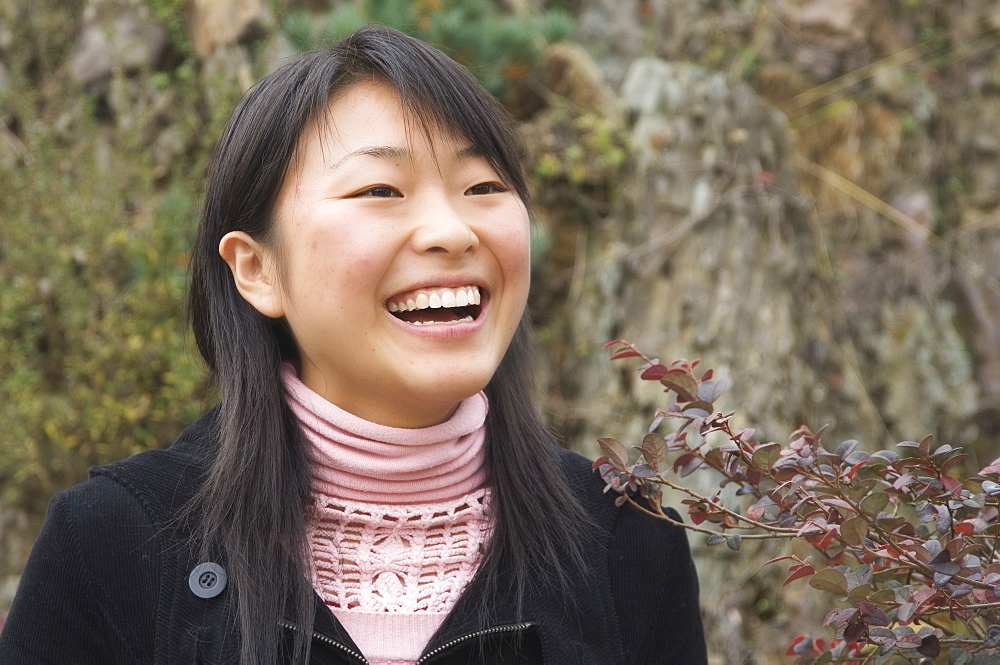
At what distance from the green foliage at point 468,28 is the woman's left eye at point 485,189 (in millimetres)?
1981

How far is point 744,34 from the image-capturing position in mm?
4723

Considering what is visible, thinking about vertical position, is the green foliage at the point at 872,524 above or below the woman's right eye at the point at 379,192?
below

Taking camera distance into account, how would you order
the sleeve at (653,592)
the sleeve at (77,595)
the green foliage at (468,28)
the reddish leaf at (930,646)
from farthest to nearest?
the green foliage at (468,28) → the sleeve at (653,592) → the sleeve at (77,595) → the reddish leaf at (930,646)

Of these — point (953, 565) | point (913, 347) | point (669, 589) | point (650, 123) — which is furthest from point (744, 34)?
point (953, 565)

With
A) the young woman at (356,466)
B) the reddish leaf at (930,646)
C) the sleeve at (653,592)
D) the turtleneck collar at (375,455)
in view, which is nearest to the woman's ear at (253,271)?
the young woman at (356,466)

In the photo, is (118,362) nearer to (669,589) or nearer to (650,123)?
(650,123)

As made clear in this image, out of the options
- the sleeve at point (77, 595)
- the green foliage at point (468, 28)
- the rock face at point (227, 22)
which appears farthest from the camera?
the rock face at point (227, 22)

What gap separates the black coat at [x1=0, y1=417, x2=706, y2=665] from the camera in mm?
1389

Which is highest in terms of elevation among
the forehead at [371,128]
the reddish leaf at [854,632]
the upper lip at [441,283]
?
the forehead at [371,128]

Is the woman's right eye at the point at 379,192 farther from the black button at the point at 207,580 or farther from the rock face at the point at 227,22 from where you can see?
the rock face at the point at 227,22

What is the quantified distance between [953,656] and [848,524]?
21 centimetres

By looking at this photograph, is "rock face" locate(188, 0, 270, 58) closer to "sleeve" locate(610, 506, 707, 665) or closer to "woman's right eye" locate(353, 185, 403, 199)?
"woman's right eye" locate(353, 185, 403, 199)

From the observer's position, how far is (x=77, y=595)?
1.39 metres

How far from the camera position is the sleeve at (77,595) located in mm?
1377
